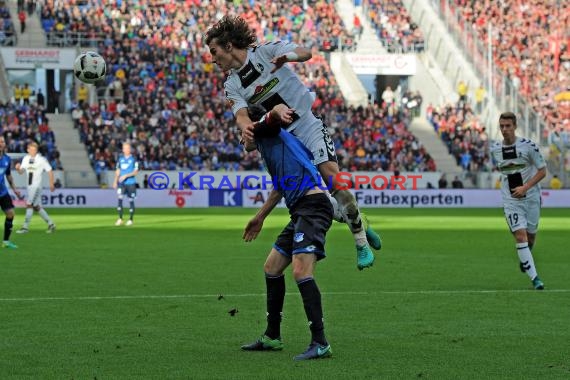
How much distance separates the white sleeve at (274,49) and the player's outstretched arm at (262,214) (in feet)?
3.40

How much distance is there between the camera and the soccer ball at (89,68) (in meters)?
19.9

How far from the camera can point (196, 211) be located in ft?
135

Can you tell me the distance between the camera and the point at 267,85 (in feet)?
26.8

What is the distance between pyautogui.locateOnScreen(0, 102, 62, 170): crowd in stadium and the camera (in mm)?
46438

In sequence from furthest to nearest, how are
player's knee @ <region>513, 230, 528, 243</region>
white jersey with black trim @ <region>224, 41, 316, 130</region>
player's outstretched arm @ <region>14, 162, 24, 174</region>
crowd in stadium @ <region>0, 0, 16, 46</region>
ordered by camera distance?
crowd in stadium @ <region>0, 0, 16, 46</region>, player's outstretched arm @ <region>14, 162, 24, 174</region>, player's knee @ <region>513, 230, 528, 243</region>, white jersey with black trim @ <region>224, 41, 316, 130</region>

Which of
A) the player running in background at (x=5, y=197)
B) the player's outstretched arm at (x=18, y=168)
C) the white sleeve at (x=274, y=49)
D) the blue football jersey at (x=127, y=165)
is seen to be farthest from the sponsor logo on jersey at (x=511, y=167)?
the blue football jersey at (x=127, y=165)

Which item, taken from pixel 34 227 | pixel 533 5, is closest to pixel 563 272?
pixel 34 227

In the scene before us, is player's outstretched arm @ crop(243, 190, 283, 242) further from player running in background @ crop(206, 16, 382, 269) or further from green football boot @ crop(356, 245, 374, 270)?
green football boot @ crop(356, 245, 374, 270)

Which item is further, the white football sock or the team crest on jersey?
the white football sock

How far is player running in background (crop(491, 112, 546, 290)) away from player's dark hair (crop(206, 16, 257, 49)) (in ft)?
22.0

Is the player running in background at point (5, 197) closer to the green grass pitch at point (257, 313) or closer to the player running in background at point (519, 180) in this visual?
the green grass pitch at point (257, 313)

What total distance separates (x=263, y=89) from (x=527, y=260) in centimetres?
665

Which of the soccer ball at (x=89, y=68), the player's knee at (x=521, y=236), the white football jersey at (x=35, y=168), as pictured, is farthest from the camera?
the white football jersey at (x=35, y=168)

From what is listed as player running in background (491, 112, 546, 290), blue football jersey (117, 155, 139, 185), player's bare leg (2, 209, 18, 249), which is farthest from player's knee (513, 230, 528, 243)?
blue football jersey (117, 155, 139, 185)
